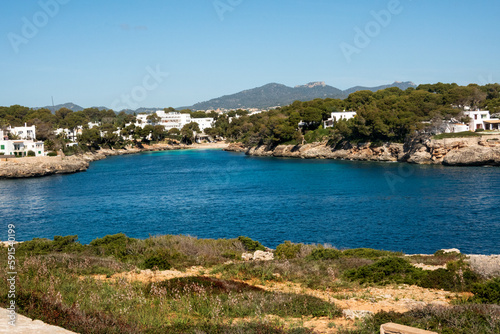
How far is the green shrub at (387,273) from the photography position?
12734mm

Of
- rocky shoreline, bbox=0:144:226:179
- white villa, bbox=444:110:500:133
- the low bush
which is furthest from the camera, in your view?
white villa, bbox=444:110:500:133

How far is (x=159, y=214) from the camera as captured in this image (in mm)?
38781

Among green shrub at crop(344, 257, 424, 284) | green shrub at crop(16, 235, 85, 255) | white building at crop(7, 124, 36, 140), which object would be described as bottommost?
green shrub at crop(16, 235, 85, 255)

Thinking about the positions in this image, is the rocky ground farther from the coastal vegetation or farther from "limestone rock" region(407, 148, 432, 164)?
"limestone rock" region(407, 148, 432, 164)

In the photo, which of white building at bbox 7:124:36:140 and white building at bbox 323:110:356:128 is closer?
white building at bbox 7:124:36:140

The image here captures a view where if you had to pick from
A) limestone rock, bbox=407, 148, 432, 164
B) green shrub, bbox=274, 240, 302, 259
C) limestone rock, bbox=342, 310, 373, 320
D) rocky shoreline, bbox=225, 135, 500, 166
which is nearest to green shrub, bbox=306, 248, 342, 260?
green shrub, bbox=274, 240, 302, 259

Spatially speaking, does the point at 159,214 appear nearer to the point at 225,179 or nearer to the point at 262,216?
the point at 262,216

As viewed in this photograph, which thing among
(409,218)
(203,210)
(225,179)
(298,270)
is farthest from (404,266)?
(225,179)

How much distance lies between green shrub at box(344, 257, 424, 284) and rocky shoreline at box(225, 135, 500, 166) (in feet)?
198

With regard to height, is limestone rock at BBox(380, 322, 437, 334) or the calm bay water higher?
limestone rock at BBox(380, 322, 437, 334)

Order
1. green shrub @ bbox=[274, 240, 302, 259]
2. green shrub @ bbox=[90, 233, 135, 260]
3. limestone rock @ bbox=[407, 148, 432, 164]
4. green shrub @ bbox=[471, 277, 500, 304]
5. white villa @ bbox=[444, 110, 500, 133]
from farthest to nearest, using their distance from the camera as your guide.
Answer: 1. white villa @ bbox=[444, 110, 500, 133]
2. limestone rock @ bbox=[407, 148, 432, 164]
3. green shrub @ bbox=[274, 240, 302, 259]
4. green shrub @ bbox=[90, 233, 135, 260]
5. green shrub @ bbox=[471, 277, 500, 304]

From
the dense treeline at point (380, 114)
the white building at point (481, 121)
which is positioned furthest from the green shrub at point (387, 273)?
the white building at point (481, 121)

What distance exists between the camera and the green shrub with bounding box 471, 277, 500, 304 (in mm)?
9977

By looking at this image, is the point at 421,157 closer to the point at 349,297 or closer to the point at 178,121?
the point at 349,297
